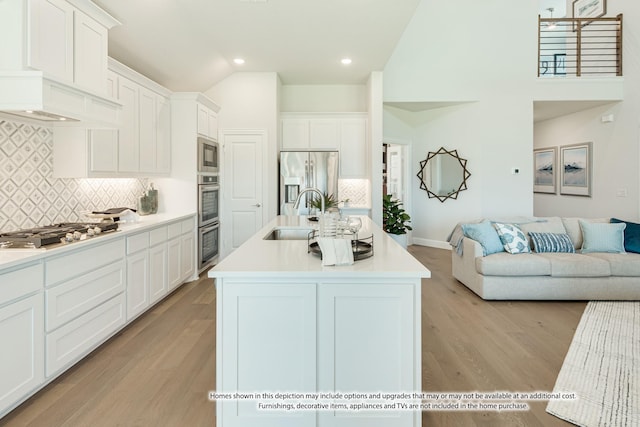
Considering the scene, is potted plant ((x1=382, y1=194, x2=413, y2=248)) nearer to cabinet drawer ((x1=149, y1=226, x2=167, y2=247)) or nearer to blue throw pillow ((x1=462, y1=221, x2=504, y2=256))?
blue throw pillow ((x1=462, y1=221, x2=504, y2=256))

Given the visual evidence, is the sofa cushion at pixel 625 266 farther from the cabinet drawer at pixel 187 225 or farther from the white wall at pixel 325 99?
the cabinet drawer at pixel 187 225

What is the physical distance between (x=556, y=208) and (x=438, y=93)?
3422mm

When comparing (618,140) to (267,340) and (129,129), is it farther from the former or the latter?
(129,129)

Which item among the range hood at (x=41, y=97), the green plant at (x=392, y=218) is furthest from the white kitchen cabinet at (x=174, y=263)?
the green plant at (x=392, y=218)

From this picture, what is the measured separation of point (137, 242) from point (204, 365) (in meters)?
1.33

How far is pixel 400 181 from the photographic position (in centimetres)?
741

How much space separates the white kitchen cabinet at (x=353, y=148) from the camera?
227 inches

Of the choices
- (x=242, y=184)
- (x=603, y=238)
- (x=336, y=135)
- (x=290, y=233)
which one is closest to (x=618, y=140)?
(x=603, y=238)

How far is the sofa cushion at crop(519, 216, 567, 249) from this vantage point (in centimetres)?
432

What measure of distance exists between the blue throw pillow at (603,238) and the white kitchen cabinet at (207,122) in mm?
4940

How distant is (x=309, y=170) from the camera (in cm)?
539

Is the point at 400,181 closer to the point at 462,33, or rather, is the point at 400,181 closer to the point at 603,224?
the point at 462,33

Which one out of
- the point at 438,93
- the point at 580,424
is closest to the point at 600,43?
the point at 438,93

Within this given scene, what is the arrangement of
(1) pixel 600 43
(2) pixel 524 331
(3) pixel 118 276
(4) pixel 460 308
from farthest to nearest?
(1) pixel 600 43 < (4) pixel 460 308 < (2) pixel 524 331 < (3) pixel 118 276
